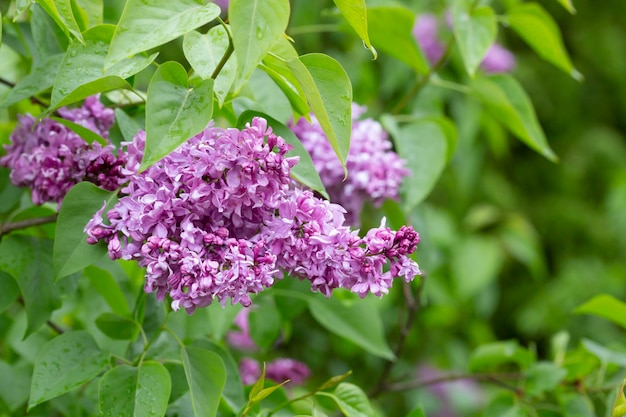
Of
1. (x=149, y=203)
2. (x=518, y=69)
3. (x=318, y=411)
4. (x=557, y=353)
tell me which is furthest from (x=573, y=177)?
(x=149, y=203)

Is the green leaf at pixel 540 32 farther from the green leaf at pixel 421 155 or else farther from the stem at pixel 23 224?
the stem at pixel 23 224

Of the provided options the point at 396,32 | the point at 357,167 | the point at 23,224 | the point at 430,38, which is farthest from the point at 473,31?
the point at 430,38

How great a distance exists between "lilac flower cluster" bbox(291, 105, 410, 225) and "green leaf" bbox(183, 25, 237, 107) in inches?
11.6

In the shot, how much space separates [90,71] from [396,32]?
541 millimetres

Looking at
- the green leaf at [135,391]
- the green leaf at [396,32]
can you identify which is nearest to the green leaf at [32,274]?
the green leaf at [135,391]

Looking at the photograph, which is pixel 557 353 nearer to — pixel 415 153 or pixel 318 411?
pixel 415 153

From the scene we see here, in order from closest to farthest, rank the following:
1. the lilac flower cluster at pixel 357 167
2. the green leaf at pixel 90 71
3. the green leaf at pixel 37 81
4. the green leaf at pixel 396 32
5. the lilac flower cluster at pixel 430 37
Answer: the green leaf at pixel 90 71
the green leaf at pixel 37 81
the lilac flower cluster at pixel 357 167
the green leaf at pixel 396 32
the lilac flower cluster at pixel 430 37

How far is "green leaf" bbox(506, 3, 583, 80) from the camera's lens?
3.60ft

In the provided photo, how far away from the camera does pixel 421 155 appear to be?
105cm

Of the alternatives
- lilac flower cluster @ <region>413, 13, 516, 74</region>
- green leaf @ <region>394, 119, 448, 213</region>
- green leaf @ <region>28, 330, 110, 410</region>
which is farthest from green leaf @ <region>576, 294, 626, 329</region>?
lilac flower cluster @ <region>413, 13, 516, 74</region>

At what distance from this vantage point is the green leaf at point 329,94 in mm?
579

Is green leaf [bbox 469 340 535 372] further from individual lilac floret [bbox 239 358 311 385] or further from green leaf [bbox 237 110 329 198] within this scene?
green leaf [bbox 237 110 329 198]

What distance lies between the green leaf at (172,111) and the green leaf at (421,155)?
46 cm

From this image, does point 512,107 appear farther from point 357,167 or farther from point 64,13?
point 64,13
